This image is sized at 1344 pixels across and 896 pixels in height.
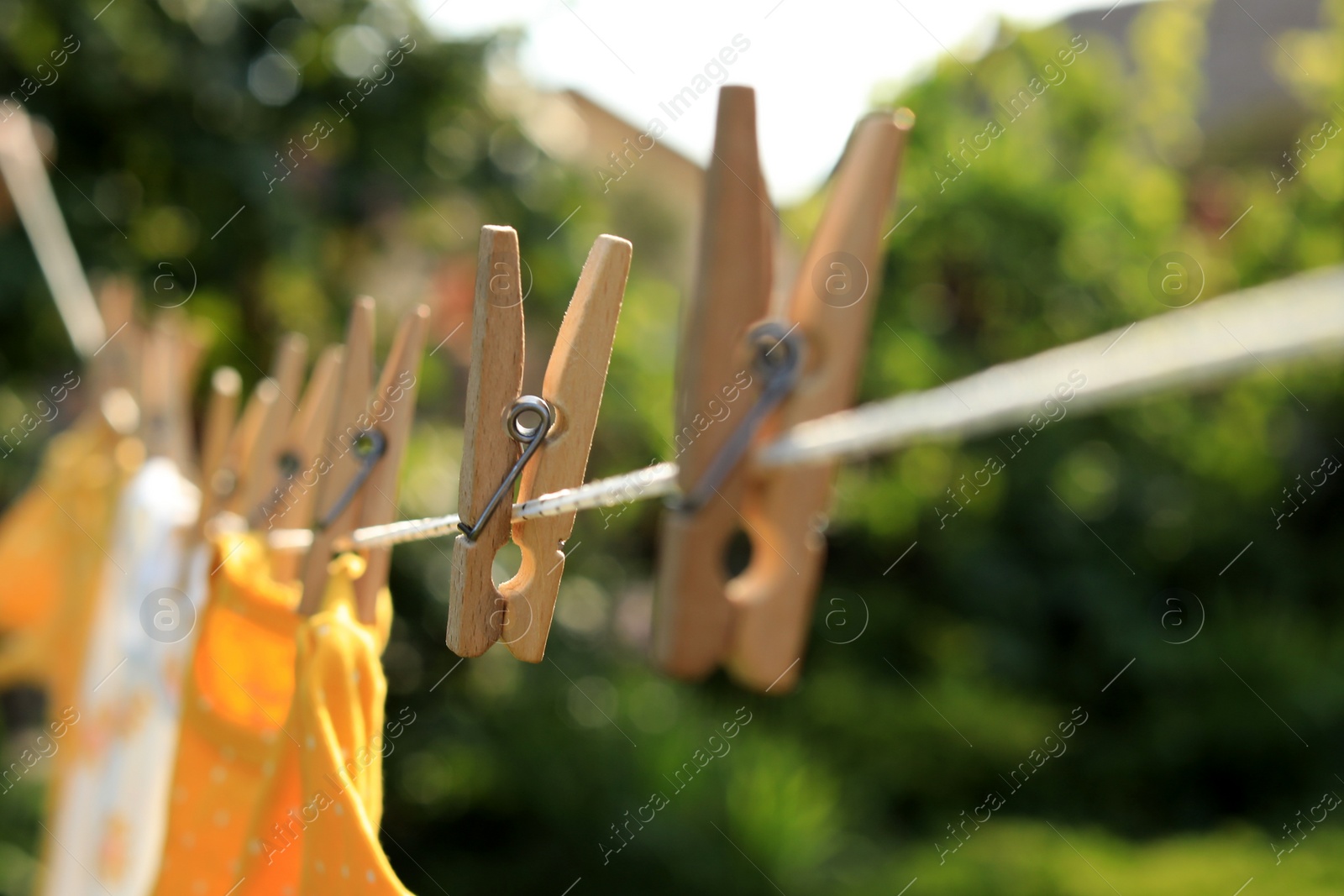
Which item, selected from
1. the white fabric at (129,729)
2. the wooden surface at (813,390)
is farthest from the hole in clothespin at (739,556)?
the wooden surface at (813,390)

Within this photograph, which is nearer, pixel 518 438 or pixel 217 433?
pixel 518 438

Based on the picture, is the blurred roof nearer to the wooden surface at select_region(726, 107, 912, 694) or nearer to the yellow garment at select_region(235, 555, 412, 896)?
the wooden surface at select_region(726, 107, 912, 694)

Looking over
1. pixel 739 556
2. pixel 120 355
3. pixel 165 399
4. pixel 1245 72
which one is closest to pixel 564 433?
pixel 165 399

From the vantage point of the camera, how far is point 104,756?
1015 millimetres

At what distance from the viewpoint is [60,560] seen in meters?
1.35

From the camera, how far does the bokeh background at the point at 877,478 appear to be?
2455 mm

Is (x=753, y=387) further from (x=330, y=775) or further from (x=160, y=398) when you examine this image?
A: (x=160, y=398)

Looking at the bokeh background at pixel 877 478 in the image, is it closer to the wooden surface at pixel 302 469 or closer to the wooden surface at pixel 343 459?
the wooden surface at pixel 302 469

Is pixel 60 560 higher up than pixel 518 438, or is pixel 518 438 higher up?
pixel 518 438

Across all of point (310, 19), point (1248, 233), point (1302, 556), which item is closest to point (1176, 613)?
point (1302, 556)

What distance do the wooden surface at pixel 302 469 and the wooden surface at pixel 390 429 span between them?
52 mm

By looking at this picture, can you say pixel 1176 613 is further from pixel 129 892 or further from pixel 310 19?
pixel 129 892

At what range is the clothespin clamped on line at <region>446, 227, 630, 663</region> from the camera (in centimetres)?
47

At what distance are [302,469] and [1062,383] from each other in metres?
0.55
